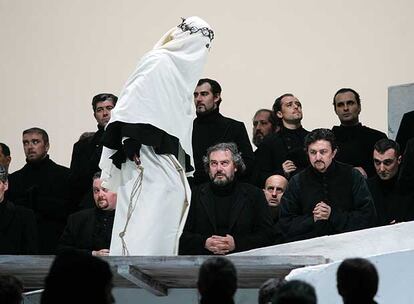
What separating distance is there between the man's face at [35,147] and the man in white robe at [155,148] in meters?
2.03

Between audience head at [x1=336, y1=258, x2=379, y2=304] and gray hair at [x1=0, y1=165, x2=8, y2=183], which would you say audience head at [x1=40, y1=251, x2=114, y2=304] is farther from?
gray hair at [x1=0, y1=165, x2=8, y2=183]

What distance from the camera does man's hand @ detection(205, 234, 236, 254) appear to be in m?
9.84

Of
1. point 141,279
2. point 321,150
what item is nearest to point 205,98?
point 321,150

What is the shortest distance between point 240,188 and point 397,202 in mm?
1196

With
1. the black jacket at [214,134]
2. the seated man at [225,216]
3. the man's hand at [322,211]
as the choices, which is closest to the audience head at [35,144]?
the black jacket at [214,134]

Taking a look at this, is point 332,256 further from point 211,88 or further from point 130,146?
point 211,88

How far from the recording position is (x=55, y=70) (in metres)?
15.4

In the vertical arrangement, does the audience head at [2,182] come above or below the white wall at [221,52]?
below

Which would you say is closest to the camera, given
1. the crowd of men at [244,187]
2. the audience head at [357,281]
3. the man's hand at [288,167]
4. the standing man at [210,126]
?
the audience head at [357,281]

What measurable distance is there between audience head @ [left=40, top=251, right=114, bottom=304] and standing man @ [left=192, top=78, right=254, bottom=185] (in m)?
5.97

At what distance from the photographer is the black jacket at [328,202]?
9992 mm

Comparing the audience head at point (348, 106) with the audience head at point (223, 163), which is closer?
the audience head at point (223, 163)

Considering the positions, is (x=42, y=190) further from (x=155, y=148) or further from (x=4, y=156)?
(x=155, y=148)

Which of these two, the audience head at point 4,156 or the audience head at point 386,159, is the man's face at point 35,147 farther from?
the audience head at point 386,159
